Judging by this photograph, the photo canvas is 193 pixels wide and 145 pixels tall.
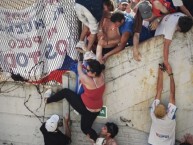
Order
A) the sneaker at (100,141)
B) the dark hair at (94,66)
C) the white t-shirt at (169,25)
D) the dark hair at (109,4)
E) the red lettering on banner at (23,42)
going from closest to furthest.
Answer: the white t-shirt at (169,25)
the dark hair at (94,66)
the dark hair at (109,4)
the sneaker at (100,141)
the red lettering on banner at (23,42)

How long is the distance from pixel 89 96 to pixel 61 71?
0.86 metres

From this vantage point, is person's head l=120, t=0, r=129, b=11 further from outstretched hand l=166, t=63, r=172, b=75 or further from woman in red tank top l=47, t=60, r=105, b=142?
outstretched hand l=166, t=63, r=172, b=75

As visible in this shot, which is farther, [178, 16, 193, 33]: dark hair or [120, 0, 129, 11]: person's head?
[120, 0, 129, 11]: person's head

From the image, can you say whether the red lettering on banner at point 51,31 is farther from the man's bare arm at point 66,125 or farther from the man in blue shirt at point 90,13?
the man's bare arm at point 66,125

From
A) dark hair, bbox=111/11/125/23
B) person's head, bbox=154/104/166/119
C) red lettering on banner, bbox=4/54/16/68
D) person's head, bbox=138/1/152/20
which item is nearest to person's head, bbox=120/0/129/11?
dark hair, bbox=111/11/125/23

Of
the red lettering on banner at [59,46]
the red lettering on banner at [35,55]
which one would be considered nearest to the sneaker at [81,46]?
the red lettering on banner at [59,46]

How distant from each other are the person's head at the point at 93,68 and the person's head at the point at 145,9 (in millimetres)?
1061

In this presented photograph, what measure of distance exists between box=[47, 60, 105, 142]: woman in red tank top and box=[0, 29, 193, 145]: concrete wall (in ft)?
0.88

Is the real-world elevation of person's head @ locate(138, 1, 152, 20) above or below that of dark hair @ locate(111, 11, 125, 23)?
above

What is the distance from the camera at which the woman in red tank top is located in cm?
753

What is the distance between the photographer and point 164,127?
25.0ft

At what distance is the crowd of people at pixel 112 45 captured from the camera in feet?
24.5

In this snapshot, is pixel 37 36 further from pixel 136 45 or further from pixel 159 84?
pixel 159 84

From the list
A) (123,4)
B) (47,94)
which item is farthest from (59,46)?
(123,4)
